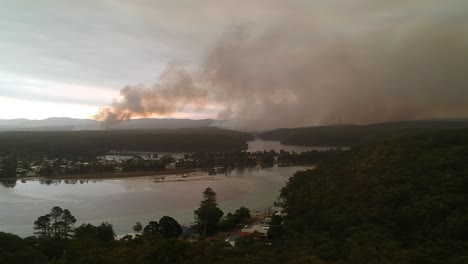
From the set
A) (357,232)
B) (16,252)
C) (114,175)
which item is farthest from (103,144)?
(357,232)

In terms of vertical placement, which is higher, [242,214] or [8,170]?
[8,170]

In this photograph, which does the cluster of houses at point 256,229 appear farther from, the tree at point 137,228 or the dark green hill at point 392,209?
the tree at point 137,228

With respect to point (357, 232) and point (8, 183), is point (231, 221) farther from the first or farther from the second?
point (8, 183)

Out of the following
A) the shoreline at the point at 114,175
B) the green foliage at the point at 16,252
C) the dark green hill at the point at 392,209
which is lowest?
the shoreline at the point at 114,175

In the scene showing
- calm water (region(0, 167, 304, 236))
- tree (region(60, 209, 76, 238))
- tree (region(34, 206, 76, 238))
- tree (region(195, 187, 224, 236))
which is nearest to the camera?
tree (region(34, 206, 76, 238))

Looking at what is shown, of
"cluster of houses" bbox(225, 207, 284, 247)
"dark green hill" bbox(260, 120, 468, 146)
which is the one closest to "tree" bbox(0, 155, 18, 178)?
"cluster of houses" bbox(225, 207, 284, 247)

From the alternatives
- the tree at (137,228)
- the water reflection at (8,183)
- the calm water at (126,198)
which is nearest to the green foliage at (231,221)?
the calm water at (126,198)

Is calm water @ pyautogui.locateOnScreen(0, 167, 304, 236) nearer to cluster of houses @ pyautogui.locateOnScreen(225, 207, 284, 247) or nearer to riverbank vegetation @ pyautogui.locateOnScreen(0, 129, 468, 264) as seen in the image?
cluster of houses @ pyautogui.locateOnScreen(225, 207, 284, 247)
